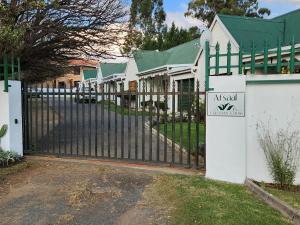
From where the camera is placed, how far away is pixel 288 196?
6.08 meters

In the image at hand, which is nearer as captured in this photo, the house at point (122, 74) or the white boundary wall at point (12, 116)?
the white boundary wall at point (12, 116)

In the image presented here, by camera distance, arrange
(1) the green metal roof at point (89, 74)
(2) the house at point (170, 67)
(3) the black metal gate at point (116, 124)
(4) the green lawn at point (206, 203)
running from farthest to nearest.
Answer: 1. (1) the green metal roof at point (89, 74)
2. (2) the house at point (170, 67)
3. (3) the black metal gate at point (116, 124)
4. (4) the green lawn at point (206, 203)

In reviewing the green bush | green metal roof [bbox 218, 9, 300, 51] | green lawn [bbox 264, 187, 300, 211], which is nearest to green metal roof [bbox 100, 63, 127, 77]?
green metal roof [bbox 218, 9, 300, 51]

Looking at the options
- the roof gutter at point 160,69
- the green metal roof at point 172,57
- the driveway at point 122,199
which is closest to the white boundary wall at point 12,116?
the driveway at point 122,199

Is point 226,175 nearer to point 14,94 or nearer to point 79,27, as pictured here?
point 14,94

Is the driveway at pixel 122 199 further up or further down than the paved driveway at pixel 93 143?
further down

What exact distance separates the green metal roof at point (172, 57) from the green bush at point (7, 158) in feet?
47.6

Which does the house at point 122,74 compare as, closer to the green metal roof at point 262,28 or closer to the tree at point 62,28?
the green metal roof at point 262,28

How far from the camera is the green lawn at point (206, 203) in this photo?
16.8 ft

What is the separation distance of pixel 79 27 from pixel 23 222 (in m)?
7.15

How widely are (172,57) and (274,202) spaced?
2053 cm

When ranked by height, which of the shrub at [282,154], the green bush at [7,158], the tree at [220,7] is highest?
the tree at [220,7]

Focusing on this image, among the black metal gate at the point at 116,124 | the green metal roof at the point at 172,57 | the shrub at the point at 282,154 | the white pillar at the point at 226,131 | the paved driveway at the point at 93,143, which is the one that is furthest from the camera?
the green metal roof at the point at 172,57

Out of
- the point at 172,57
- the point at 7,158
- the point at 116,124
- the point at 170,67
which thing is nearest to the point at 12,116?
the point at 7,158
